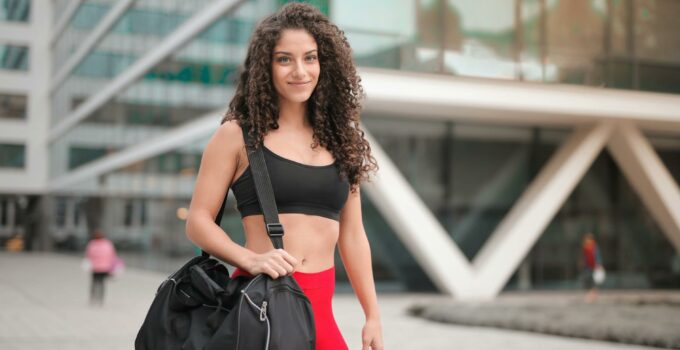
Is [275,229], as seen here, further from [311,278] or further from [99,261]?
[99,261]

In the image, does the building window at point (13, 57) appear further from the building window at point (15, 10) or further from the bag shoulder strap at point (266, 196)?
the bag shoulder strap at point (266, 196)

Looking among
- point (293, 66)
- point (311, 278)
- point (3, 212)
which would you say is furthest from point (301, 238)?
point (3, 212)

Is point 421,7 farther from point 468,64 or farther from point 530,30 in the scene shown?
point 530,30

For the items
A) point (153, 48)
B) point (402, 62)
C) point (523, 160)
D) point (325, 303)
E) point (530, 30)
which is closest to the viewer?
point (325, 303)

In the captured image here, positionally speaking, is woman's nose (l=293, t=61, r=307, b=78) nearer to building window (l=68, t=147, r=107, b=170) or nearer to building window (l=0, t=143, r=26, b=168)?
building window (l=68, t=147, r=107, b=170)

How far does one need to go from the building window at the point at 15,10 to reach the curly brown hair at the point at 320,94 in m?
55.7

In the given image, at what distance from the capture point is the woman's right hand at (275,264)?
2592 mm

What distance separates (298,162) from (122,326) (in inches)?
468

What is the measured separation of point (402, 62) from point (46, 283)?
38.8 feet

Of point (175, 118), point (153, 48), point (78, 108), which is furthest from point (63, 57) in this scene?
point (175, 118)

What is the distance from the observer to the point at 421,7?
19.9 meters

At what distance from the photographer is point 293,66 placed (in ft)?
9.30

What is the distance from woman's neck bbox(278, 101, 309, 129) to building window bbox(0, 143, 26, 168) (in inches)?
2085

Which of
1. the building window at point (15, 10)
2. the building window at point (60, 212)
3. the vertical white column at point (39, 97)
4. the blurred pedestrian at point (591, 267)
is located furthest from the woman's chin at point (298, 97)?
the building window at point (15, 10)
